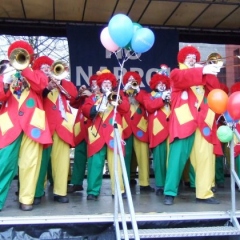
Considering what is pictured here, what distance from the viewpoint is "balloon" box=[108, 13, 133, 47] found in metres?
3.89

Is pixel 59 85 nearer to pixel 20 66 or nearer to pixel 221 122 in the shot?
pixel 20 66

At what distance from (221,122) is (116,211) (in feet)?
7.63

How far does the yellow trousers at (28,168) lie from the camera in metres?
4.02

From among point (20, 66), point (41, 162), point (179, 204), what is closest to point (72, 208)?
point (41, 162)

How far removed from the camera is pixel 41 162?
443cm

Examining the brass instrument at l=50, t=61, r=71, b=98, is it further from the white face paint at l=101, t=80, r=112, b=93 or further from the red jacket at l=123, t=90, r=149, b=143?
the red jacket at l=123, t=90, r=149, b=143

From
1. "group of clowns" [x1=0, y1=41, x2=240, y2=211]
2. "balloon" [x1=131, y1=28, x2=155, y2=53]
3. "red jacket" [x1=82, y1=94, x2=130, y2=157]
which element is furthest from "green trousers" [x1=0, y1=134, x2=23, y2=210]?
"balloon" [x1=131, y1=28, x2=155, y2=53]

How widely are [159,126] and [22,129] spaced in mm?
1685

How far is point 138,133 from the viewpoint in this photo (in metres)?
5.39

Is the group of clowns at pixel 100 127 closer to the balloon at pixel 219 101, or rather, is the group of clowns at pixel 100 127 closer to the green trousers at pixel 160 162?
the green trousers at pixel 160 162

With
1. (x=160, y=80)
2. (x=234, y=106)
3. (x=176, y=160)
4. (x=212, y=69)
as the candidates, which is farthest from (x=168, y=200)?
(x=160, y=80)

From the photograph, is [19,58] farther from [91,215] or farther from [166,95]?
[166,95]


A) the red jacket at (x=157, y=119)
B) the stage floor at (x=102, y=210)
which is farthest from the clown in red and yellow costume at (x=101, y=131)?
the red jacket at (x=157, y=119)

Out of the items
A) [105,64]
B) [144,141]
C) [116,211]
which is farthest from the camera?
[105,64]
